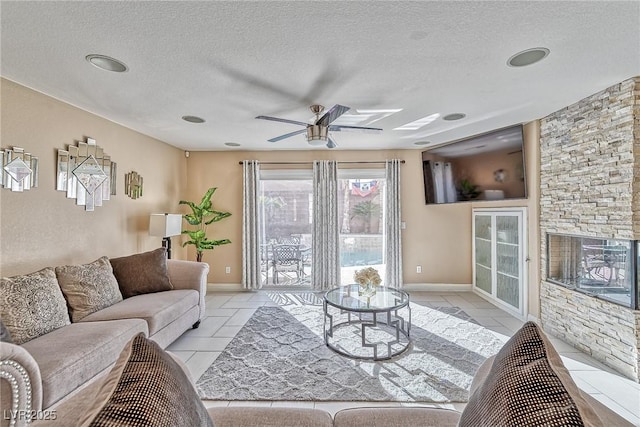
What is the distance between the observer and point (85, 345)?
6.75ft

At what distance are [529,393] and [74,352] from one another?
2.55m

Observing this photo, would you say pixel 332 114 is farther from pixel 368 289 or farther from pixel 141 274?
pixel 141 274

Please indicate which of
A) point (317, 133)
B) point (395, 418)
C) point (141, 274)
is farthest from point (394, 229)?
point (395, 418)

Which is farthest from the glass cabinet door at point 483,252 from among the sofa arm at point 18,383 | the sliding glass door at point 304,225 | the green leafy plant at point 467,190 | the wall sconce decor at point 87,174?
the wall sconce decor at point 87,174

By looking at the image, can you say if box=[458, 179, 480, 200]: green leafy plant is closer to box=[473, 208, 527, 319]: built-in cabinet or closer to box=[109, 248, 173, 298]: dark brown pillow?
box=[473, 208, 527, 319]: built-in cabinet

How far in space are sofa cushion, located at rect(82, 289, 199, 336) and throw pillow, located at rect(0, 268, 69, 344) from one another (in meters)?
0.27

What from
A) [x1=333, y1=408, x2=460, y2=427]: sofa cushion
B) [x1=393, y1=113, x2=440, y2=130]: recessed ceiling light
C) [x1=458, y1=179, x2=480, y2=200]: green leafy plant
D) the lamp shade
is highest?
[x1=393, y1=113, x2=440, y2=130]: recessed ceiling light

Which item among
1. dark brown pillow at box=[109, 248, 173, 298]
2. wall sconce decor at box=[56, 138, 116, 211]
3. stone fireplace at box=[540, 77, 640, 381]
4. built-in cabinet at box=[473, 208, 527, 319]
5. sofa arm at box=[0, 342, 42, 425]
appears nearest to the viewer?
sofa arm at box=[0, 342, 42, 425]

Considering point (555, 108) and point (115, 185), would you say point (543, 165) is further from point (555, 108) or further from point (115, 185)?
point (115, 185)

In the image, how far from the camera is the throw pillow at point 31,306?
80.1 inches

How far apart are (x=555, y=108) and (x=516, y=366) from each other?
3.47m

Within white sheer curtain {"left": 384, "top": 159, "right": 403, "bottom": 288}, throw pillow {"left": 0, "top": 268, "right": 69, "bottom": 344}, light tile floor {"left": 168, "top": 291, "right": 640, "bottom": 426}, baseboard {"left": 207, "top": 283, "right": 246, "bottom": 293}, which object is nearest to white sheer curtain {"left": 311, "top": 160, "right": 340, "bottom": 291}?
light tile floor {"left": 168, "top": 291, "right": 640, "bottom": 426}

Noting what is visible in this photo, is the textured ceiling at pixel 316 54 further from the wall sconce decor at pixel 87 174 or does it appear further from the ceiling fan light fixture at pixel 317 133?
the wall sconce decor at pixel 87 174

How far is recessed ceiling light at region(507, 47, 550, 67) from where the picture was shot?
6.73 ft
